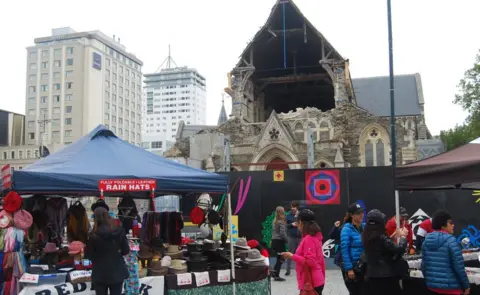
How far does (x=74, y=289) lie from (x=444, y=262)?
4.75 m

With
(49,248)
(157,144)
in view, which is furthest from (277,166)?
(157,144)

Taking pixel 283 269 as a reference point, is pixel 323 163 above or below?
above

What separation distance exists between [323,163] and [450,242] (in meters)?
23.0

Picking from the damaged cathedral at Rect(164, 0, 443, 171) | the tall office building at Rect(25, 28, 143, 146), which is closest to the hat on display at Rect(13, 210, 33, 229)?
the damaged cathedral at Rect(164, 0, 443, 171)

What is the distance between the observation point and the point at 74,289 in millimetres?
7164

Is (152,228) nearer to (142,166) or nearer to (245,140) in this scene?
(142,166)

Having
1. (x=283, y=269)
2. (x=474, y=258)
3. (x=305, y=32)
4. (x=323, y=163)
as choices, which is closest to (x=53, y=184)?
(x=474, y=258)

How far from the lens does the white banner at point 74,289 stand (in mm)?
7035

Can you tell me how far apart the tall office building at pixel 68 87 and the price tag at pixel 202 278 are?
86.4 m

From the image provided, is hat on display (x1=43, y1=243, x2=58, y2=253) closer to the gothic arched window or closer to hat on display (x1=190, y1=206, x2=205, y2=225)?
hat on display (x1=190, y1=206, x2=205, y2=225)

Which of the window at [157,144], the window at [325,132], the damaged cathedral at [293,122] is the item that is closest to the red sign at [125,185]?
the damaged cathedral at [293,122]

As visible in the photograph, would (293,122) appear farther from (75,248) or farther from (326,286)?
(75,248)

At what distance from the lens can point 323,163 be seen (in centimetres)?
2872

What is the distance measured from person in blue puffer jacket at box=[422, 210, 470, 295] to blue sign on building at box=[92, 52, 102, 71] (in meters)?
97.5
